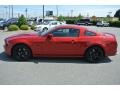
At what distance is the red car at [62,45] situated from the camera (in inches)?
366

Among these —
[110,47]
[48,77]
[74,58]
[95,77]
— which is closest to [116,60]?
[110,47]

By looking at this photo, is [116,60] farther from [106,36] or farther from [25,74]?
[25,74]

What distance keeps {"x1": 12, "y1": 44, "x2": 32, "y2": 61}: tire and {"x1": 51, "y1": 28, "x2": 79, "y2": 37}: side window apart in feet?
3.75

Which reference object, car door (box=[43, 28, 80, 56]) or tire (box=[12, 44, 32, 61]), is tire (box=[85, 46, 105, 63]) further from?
tire (box=[12, 44, 32, 61])

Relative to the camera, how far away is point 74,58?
10.1 meters

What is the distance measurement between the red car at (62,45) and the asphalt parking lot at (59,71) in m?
0.30

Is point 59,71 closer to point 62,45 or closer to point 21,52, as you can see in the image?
point 62,45

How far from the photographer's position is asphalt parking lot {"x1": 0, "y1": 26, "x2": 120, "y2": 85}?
22.7 ft

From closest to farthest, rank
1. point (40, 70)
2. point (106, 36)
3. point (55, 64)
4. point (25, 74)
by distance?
point (25, 74) < point (40, 70) < point (55, 64) < point (106, 36)


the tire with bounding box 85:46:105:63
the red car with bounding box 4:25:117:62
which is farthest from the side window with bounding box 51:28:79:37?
the tire with bounding box 85:46:105:63

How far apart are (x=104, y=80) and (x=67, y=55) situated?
2638mm

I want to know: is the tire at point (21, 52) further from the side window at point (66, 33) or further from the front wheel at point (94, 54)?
the front wheel at point (94, 54)

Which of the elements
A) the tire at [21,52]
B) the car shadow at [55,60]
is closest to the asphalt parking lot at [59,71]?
the car shadow at [55,60]

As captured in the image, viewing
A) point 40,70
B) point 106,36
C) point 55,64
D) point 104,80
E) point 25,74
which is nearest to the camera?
point 104,80
